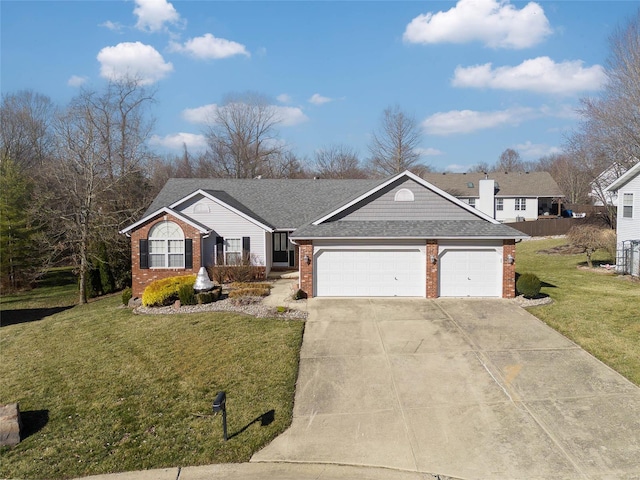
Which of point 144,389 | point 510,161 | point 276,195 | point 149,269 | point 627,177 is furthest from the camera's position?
point 510,161

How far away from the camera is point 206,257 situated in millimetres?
21344

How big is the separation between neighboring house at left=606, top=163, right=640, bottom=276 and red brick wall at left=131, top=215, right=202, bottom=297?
858 inches

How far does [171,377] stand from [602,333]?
12.1m

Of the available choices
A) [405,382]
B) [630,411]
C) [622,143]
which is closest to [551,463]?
[630,411]

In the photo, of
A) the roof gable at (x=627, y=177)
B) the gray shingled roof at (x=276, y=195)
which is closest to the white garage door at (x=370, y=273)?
the gray shingled roof at (x=276, y=195)

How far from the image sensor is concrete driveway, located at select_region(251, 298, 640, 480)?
23.1 feet

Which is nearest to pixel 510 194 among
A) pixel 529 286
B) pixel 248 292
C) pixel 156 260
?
pixel 529 286

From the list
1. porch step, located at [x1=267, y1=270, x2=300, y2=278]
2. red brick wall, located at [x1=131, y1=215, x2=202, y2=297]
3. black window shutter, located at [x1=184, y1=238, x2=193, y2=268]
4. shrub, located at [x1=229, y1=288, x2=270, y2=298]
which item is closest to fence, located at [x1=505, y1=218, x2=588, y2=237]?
porch step, located at [x1=267, y1=270, x2=300, y2=278]

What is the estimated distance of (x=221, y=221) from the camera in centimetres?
2162

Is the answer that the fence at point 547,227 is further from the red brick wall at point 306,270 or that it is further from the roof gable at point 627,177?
the red brick wall at point 306,270

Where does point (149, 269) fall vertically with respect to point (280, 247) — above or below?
below

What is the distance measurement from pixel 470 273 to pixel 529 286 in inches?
84.3

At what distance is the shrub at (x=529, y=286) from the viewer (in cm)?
1598

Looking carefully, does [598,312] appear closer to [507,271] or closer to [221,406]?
[507,271]
